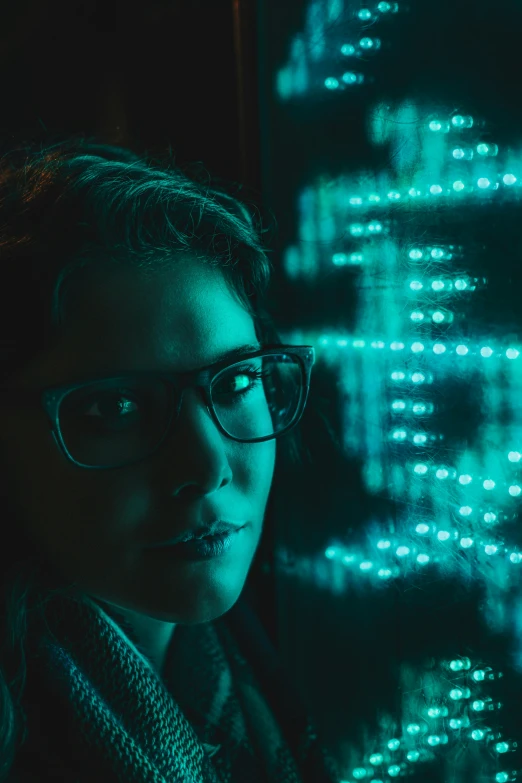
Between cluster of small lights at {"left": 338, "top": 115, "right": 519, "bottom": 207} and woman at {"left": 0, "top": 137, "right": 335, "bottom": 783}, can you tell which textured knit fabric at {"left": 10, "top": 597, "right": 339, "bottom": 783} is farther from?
cluster of small lights at {"left": 338, "top": 115, "right": 519, "bottom": 207}

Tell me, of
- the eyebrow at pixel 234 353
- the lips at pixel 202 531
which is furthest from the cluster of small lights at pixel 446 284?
the lips at pixel 202 531

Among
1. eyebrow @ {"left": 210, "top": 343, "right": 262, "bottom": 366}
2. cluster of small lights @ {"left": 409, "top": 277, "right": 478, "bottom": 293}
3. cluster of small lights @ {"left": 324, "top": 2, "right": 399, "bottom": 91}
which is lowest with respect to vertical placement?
eyebrow @ {"left": 210, "top": 343, "right": 262, "bottom": 366}

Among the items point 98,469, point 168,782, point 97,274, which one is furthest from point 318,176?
point 168,782

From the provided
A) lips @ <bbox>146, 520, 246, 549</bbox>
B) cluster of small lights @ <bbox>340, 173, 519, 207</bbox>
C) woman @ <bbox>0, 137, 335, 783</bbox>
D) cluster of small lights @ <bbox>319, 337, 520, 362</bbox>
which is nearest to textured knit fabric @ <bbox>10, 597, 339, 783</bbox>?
woman @ <bbox>0, 137, 335, 783</bbox>

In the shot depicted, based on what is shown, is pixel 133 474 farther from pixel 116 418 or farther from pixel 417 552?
pixel 417 552

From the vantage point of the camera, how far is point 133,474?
61 cm

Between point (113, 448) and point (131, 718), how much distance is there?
0.29 m

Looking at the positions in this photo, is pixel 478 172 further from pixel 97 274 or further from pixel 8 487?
pixel 8 487

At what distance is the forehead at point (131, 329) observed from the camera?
0.61 m

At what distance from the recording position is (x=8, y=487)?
2.11ft

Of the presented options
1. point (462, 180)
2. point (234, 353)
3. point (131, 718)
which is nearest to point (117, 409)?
point (234, 353)

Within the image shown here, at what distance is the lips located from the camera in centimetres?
63

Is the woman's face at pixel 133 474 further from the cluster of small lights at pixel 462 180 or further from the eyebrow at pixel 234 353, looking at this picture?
the cluster of small lights at pixel 462 180

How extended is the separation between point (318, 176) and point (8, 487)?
56 centimetres
